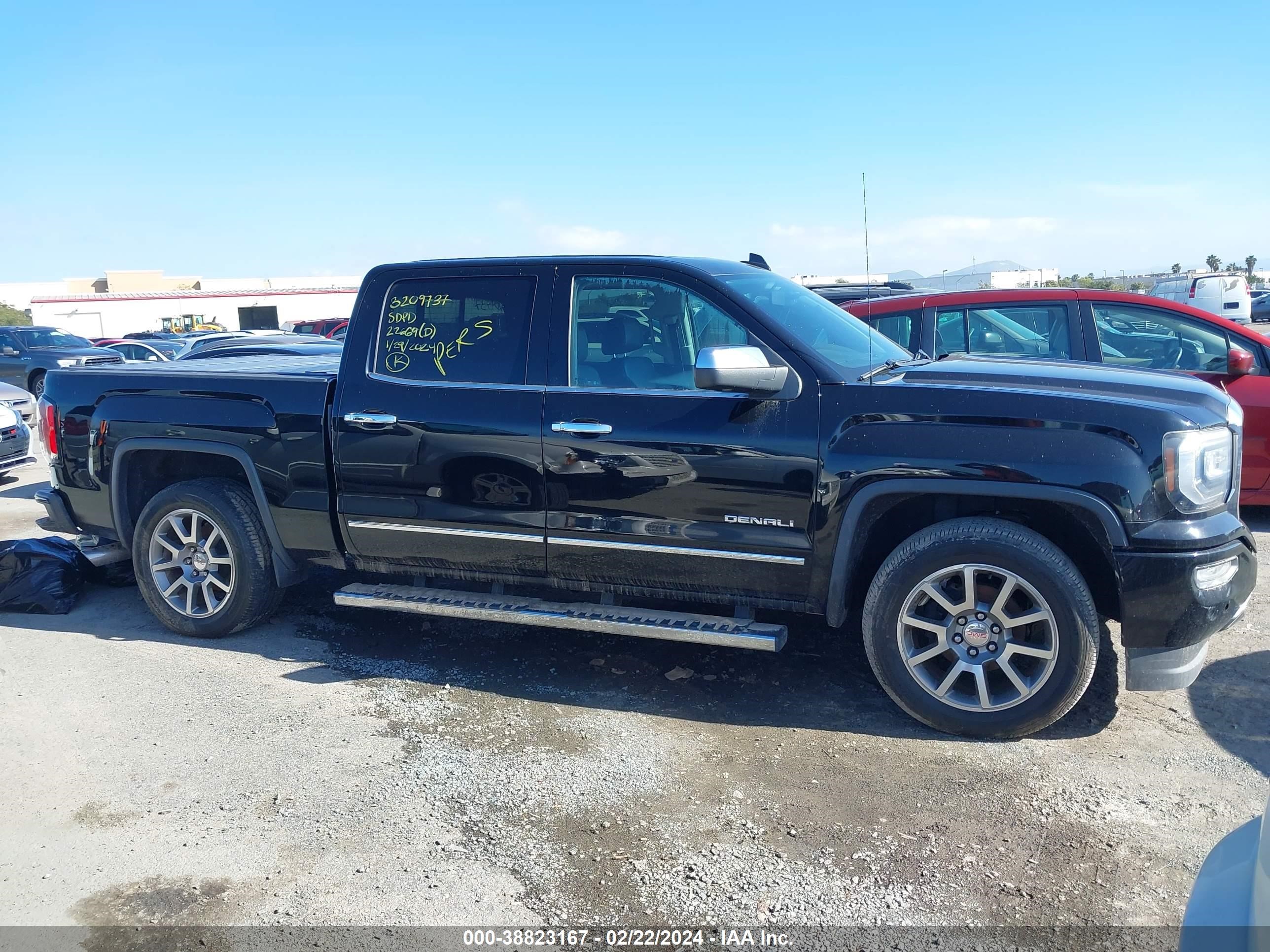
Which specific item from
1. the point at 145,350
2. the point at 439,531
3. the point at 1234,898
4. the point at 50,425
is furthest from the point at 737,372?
the point at 145,350

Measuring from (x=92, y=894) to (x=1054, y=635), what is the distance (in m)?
3.52

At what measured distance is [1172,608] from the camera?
373cm

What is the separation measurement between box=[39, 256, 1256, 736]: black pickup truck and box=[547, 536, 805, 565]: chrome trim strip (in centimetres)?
1

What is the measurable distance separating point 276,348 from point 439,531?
7140 millimetres

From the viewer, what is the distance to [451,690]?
15.4ft

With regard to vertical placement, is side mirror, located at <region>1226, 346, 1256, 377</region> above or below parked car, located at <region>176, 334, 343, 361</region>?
below

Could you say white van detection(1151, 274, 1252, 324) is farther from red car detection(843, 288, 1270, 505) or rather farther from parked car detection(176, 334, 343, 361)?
parked car detection(176, 334, 343, 361)

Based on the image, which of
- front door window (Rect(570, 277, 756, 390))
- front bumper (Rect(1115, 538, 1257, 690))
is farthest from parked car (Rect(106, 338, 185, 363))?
front bumper (Rect(1115, 538, 1257, 690))

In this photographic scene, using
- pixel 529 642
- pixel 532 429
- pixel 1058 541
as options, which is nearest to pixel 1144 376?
pixel 1058 541

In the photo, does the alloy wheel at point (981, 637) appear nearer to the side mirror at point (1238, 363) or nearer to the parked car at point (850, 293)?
the side mirror at point (1238, 363)

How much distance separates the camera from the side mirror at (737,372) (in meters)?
4.00

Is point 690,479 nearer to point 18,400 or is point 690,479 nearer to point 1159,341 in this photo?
point 1159,341

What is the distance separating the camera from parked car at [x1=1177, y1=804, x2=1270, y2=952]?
1698mm

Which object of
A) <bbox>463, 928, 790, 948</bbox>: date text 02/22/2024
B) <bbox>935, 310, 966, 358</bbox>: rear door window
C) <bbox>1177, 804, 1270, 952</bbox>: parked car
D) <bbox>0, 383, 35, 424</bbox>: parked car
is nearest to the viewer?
A: <bbox>1177, 804, 1270, 952</bbox>: parked car
